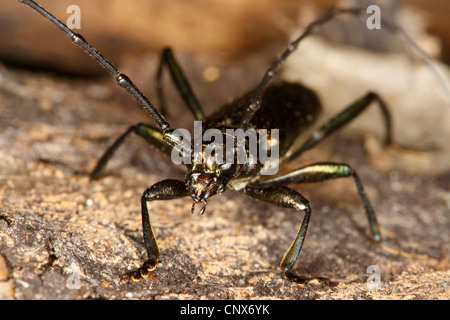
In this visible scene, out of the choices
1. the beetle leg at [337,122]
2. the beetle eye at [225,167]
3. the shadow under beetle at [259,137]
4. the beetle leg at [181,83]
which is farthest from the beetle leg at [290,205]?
the beetle leg at [181,83]

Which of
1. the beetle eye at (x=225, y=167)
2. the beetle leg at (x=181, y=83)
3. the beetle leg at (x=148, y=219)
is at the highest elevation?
the beetle leg at (x=181, y=83)

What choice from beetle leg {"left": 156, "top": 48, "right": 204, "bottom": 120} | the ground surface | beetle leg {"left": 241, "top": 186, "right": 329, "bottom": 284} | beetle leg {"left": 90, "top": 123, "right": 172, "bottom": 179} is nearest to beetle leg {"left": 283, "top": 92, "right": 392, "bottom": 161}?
the ground surface

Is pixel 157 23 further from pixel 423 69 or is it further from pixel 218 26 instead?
pixel 423 69

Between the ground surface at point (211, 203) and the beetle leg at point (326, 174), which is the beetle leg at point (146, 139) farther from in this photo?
the beetle leg at point (326, 174)

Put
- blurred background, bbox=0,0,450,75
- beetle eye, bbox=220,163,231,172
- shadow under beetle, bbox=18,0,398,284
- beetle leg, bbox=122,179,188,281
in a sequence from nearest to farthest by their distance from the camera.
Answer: beetle leg, bbox=122,179,188,281 → shadow under beetle, bbox=18,0,398,284 → beetle eye, bbox=220,163,231,172 → blurred background, bbox=0,0,450,75

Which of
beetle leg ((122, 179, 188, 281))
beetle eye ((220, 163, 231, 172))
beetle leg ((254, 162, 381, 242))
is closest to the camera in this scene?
beetle leg ((122, 179, 188, 281))

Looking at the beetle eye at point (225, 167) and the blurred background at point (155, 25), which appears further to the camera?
the blurred background at point (155, 25)

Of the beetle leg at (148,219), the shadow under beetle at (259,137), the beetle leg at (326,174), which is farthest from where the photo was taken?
the beetle leg at (326,174)

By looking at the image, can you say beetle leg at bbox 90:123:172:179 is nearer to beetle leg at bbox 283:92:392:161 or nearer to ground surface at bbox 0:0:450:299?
ground surface at bbox 0:0:450:299
